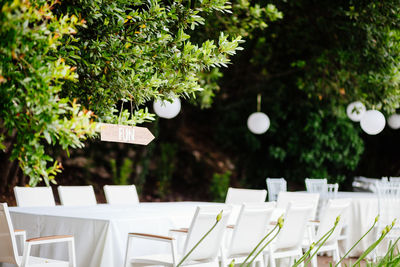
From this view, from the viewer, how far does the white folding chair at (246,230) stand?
13.8ft

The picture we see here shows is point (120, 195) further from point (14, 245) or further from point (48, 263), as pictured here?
point (14, 245)

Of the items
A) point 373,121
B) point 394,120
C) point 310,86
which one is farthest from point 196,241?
point 394,120

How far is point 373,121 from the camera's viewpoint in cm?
777

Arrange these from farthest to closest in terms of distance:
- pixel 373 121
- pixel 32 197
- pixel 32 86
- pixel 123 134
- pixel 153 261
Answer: pixel 373 121 → pixel 32 197 → pixel 153 261 → pixel 123 134 → pixel 32 86

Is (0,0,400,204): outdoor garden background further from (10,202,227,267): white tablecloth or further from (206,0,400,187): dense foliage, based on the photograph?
(10,202,227,267): white tablecloth

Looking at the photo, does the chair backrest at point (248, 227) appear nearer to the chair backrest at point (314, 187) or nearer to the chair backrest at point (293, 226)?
the chair backrest at point (293, 226)

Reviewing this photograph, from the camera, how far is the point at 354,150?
37.2ft

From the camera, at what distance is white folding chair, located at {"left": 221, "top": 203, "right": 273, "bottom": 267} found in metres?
4.20

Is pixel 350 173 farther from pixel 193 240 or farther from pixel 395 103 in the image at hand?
pixel 193 240

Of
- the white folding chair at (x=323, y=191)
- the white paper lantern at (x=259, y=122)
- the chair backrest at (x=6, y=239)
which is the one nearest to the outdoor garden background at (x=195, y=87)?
the chair backrest at (x=6, y=239)

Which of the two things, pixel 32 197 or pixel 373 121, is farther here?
pixel 373 121

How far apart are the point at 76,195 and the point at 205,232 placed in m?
2.54

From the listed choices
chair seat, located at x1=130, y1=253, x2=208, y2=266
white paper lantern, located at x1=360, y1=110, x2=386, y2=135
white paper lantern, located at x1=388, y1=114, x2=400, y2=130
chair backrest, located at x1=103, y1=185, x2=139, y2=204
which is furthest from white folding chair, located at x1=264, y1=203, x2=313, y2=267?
white paper lantern, located at x1=388, y1=114, x2=400, y2=130

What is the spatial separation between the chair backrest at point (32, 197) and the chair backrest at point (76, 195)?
0.19m
